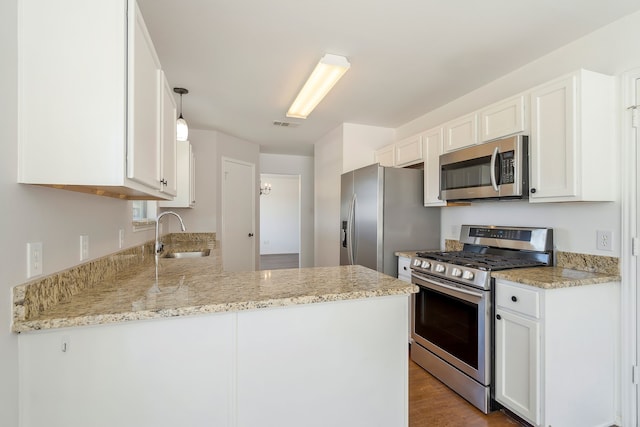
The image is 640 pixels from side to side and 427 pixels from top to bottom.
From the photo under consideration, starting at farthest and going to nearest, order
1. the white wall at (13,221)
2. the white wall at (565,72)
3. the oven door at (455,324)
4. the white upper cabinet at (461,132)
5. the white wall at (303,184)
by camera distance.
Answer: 1. the white wall at (303,184)
2. the white upper cabinet at (461,132)
3. the oven door at (455,324)
4. the white wall at (565,72)
5. the white wall at (13,221)

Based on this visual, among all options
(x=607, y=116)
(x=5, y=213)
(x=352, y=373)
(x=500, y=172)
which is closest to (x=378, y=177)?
(x=500, y=172)

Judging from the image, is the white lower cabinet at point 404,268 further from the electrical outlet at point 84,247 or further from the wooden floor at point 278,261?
the wooden floor at point 278,261

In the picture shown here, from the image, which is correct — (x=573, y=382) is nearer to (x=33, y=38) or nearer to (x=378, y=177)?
(x=378, y=177)

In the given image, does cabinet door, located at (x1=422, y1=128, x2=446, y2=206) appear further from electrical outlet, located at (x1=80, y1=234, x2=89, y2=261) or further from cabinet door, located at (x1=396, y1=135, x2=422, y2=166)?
electrical outlet, located at (x1=80, y1=234, x2=89, y2=261)

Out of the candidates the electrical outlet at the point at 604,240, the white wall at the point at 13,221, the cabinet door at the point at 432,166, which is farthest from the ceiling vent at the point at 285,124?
the electrical outlet at the point at 604,240

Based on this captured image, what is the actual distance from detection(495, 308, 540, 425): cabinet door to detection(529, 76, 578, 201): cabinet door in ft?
2.70

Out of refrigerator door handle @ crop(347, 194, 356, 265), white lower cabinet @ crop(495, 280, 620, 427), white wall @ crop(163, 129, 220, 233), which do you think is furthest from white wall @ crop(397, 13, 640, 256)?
white wall @ crop(163, 129, 220, 233)

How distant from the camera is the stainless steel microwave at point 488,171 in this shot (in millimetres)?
2055

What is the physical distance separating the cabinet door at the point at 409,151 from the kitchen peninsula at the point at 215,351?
1947 millimetres

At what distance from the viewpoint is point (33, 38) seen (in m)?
0.99

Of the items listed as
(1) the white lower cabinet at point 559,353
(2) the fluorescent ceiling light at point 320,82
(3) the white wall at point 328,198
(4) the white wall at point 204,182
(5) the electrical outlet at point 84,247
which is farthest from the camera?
(4) the white wall at point 204,182

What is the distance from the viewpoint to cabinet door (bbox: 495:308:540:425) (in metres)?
1.72

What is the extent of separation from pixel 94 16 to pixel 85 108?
306 mm

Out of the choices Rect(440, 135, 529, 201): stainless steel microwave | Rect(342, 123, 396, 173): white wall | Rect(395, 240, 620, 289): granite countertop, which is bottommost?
Rect(395, 240, 620, 289): granite countertop
